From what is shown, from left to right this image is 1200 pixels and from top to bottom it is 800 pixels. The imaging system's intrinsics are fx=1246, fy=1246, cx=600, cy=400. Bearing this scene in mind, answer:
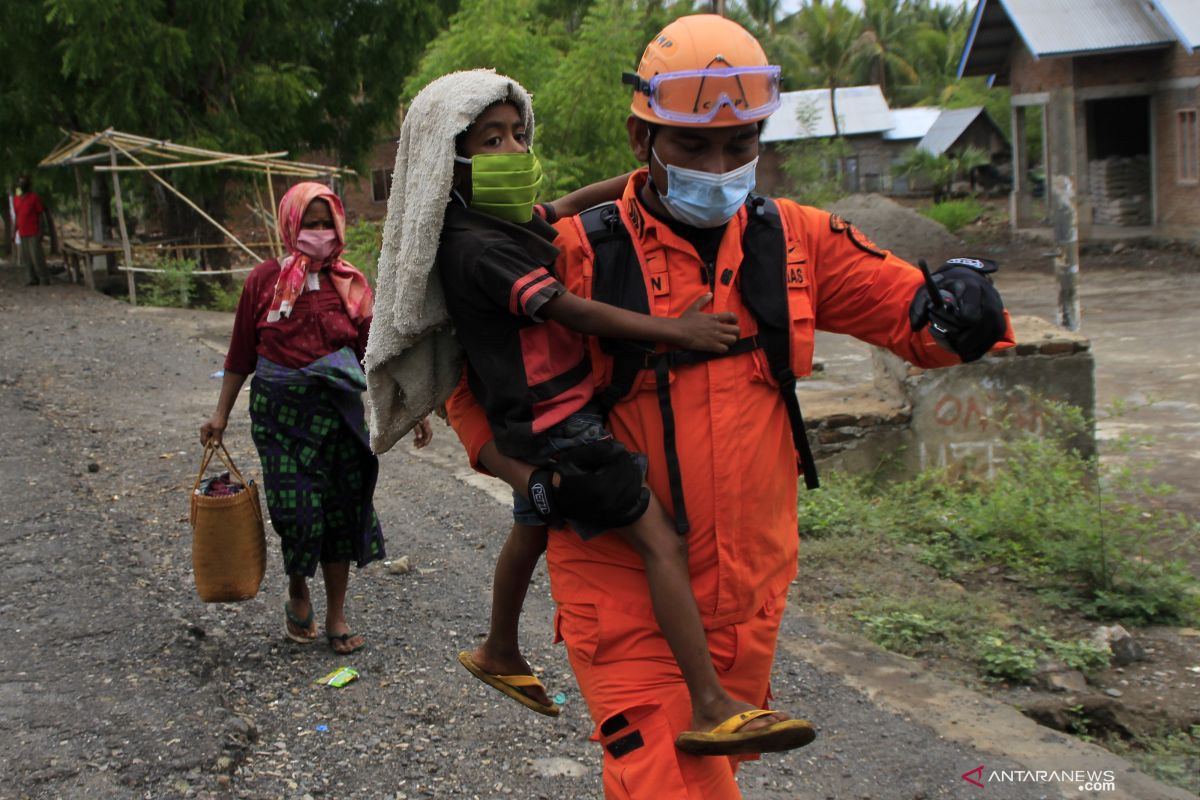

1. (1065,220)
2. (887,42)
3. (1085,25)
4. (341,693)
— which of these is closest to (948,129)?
(887,42)

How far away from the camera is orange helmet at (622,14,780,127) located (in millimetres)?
2271

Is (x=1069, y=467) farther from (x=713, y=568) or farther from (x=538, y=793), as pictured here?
(x=713, y=568)

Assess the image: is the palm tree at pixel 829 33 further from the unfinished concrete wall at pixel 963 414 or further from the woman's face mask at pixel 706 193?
the woman's face mask at pixel 706 193

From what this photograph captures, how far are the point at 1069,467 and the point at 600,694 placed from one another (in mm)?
4794

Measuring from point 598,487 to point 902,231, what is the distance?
19973 mm

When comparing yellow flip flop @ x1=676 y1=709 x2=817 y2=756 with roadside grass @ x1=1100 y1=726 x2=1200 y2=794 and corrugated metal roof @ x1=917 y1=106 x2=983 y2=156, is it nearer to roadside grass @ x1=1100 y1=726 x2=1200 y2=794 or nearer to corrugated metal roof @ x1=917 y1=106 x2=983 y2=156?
roadside grass @ x1=1100 y1=726 x2=1200 y2=794

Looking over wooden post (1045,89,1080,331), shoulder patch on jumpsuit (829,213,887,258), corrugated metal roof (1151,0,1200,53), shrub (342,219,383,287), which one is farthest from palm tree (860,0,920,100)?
shoulder patch on jumpsuit (829,213,887,258)

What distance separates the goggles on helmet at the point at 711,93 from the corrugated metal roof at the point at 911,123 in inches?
1628

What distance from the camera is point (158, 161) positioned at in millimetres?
19578

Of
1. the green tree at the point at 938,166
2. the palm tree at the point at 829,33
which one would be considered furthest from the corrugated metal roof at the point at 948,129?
the palm tree at the point at 829,33

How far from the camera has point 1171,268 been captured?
2014cm

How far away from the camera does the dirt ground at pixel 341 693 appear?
3795 mm

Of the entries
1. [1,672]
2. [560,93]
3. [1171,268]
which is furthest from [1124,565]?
[1171,268]

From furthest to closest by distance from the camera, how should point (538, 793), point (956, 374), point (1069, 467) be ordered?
1. point (956, 374)
2. point (1069, 467)
3. point (538, 793)
